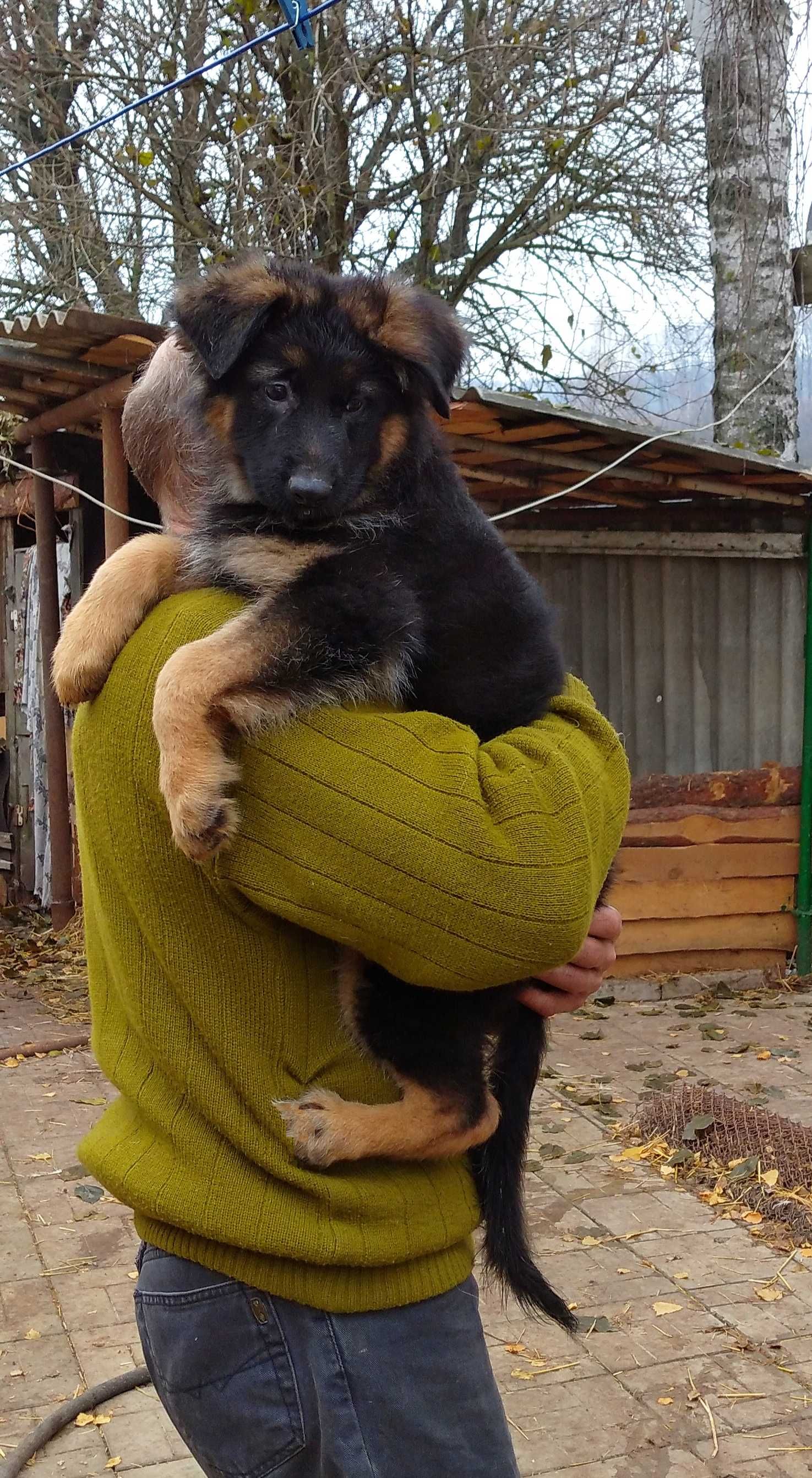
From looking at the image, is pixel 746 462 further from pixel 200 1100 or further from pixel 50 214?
pixel 50 214

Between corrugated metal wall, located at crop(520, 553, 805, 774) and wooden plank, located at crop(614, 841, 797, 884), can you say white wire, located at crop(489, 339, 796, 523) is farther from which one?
wooden plank, located at crop(614, 841, 797, 884)

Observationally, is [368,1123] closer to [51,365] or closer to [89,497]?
[89,497]

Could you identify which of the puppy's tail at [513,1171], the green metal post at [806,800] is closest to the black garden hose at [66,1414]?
the puppy's tail at [513,1171]

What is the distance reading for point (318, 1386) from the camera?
5.40 feet

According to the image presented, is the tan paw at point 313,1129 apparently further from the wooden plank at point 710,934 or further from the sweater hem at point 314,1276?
the wooden plank at point 710,934

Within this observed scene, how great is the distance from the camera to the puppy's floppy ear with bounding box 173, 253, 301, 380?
2.24 metres

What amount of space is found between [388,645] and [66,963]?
744 centimetres

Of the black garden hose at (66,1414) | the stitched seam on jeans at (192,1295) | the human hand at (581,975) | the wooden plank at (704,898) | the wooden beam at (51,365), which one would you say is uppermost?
the wooden beam at (51,365)

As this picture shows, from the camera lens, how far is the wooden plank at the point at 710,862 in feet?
25.9

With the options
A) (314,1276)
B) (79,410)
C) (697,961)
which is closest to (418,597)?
(314,1276)

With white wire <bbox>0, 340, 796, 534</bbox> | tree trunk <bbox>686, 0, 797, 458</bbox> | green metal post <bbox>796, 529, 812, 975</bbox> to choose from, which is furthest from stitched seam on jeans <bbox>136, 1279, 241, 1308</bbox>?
tree trunk <bbox>686, 0, 797, 458</bbox>

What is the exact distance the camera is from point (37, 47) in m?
11.0

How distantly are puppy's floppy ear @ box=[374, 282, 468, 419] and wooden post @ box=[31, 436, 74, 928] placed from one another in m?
6.39

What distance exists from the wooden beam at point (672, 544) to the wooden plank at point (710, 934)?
2.27 meters
